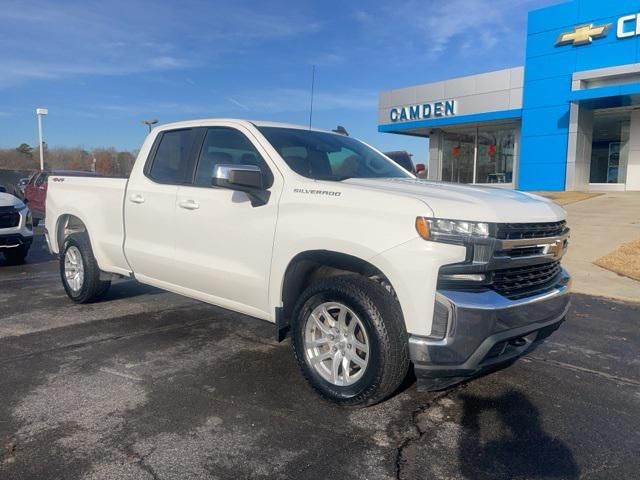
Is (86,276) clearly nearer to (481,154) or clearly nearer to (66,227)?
(66,227)

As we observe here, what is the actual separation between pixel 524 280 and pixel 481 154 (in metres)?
29.1

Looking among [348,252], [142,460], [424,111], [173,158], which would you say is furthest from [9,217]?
[424,111]

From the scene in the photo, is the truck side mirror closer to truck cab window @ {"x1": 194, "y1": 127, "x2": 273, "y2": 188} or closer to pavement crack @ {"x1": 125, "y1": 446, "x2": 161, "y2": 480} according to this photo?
truck cab window @ {"x1": 194, "y1": 127, "x2": 273, "y2": 188}

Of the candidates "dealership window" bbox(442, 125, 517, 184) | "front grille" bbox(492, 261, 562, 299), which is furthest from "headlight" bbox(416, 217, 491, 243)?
"dealership window" bbox(442, 125, 517, 184)

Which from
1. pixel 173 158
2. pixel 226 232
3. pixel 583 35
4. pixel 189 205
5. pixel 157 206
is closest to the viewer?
pixel 226 232

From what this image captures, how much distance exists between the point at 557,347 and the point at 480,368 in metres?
2.27

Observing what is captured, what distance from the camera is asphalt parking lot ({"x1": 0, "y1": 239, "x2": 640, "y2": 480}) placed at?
2943mm

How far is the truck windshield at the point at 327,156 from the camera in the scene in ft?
14.3

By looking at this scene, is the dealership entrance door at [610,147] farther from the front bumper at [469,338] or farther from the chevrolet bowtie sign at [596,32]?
the front bumper at [469,338]

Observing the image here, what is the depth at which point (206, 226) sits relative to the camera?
14.8 ft

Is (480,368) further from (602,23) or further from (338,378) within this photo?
(602,23)

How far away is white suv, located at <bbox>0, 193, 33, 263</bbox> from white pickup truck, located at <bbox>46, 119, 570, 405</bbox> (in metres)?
5.03

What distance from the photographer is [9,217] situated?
9.34 metres

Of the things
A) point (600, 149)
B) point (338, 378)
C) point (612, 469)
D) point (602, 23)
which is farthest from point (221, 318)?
point (600, 149)
